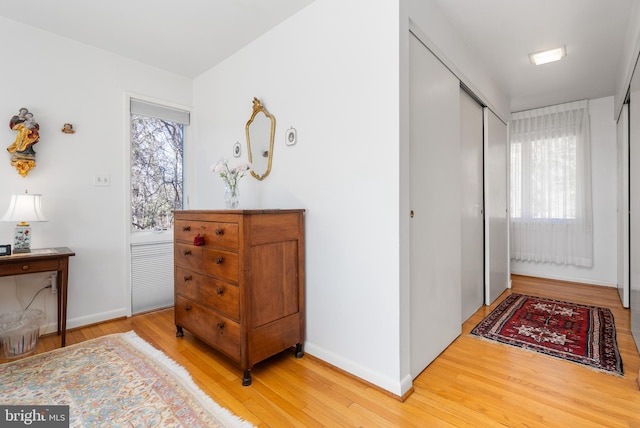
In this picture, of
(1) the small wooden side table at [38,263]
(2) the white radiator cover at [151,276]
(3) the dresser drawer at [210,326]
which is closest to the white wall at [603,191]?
(3) the dresser drawer at [210,326]

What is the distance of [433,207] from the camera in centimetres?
207

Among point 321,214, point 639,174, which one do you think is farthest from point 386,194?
point 639,174

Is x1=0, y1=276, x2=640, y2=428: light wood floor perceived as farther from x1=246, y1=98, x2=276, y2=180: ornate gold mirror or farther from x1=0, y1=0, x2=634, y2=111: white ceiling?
x1=0, y1=0, x2=634, y2=111: white ceiling

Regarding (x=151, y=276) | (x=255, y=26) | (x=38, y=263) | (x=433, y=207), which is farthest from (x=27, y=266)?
(x=433, y=207)

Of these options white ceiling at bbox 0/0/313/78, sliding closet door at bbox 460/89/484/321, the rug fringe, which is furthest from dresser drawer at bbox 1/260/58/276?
sliding closet door at bbox 460/89/484/321

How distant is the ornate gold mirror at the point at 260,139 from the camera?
2453mm

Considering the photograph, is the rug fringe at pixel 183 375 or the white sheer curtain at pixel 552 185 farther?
the white sheer curtain at pixel 552 185

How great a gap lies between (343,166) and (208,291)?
1.23 m

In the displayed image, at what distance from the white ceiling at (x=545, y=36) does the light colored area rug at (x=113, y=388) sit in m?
2.90

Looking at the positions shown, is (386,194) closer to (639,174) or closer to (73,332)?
(639,174)

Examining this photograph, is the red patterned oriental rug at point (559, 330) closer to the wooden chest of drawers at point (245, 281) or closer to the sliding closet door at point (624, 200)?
the sliding closet door at point (624, 200)

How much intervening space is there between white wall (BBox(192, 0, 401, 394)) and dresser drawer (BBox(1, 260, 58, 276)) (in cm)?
153

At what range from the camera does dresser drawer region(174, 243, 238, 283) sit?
6.11 ft

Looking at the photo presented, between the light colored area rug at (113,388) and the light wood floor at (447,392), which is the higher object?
the light colored area rug at (113,388)
